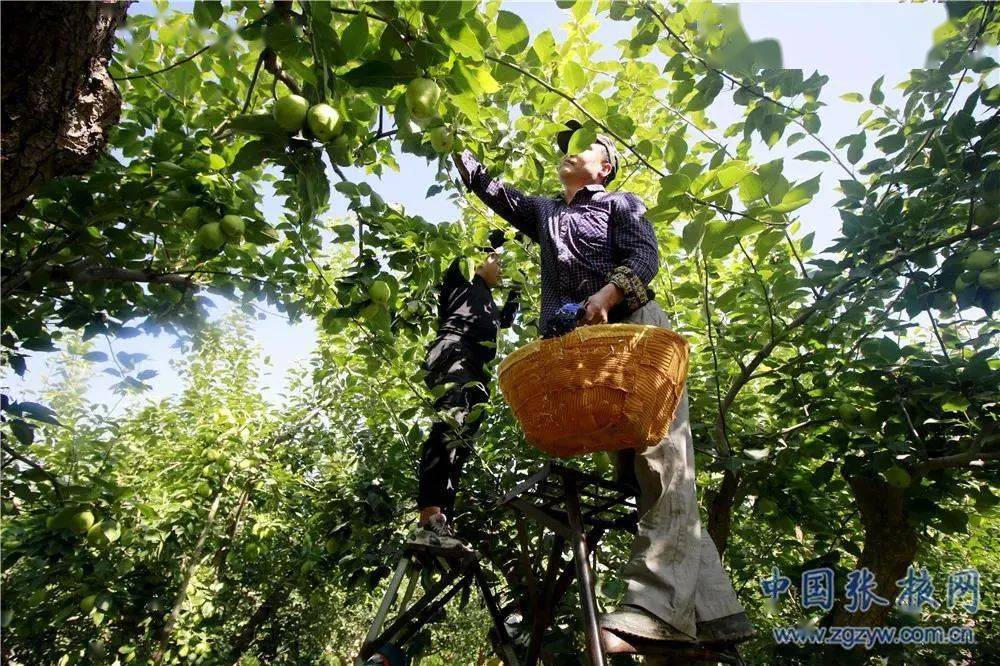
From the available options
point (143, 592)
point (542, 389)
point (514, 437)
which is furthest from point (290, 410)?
point (542, 389)

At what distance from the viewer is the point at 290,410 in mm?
5898

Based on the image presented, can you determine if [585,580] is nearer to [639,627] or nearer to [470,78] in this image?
[639,627]

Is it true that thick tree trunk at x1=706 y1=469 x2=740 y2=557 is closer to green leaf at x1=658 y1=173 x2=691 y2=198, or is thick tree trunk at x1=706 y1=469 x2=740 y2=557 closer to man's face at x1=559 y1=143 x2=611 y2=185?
man's face at x1=559 y1=143 x2=611 y2=185

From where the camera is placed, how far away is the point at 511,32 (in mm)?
1388

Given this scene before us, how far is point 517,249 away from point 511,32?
4.92ft

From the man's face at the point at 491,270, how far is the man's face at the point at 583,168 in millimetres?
850

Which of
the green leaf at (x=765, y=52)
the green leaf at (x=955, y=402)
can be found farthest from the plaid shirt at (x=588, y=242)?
the green leaf at (x=955, y=402)

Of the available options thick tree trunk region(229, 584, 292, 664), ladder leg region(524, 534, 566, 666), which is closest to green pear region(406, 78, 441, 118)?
ladder leg region(524, 534, 566, 666)

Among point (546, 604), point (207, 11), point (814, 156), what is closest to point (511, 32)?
point (207, 11)

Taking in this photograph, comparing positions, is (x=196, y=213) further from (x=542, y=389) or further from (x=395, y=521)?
(x=395, y=521)

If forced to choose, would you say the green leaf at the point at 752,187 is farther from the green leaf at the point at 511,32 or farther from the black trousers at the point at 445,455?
the black trousers at the point at 445,455

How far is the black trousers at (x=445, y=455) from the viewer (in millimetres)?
2539

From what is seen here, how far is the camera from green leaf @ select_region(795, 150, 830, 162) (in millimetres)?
1865

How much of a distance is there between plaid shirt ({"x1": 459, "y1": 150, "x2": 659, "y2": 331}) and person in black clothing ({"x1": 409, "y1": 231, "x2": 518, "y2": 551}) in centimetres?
37
